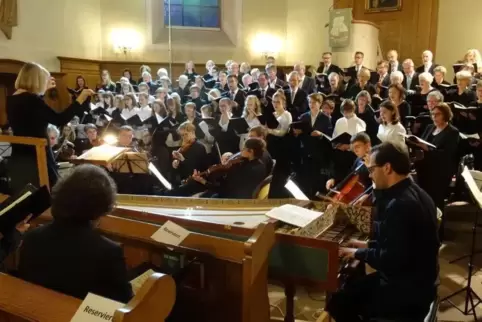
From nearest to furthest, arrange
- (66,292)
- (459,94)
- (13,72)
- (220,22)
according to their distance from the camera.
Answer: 1. (66,292)
2. (459,94)
3. (13,72)
4. (220,22)

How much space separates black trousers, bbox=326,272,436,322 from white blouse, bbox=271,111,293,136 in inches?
141

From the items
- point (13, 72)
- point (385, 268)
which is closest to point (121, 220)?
point (385, 268)

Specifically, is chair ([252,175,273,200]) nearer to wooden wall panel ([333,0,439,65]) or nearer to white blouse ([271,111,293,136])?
white blouse ([271,111,293,136])

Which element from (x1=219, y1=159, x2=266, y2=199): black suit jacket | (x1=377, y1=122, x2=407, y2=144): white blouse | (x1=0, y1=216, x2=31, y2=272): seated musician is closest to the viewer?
(x1=0, y1=216, x2=31, y2=272): seated musician

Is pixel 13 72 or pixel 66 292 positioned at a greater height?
pixel 13 72

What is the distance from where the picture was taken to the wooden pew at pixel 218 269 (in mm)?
2031

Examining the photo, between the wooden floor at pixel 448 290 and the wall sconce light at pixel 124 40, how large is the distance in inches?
377

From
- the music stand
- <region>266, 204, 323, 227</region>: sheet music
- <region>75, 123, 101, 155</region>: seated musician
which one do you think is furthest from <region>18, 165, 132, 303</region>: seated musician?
<region>75, 123, 101, 155</region>: seated musician

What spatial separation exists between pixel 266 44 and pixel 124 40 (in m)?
3.62

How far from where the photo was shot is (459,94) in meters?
5.95

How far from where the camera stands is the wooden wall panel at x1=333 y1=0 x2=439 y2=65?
10625mm

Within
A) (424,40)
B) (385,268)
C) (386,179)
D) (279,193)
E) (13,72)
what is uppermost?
(424,40)

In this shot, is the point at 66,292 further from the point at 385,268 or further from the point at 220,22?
the point at 220,22

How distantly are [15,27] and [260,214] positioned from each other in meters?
9.06
